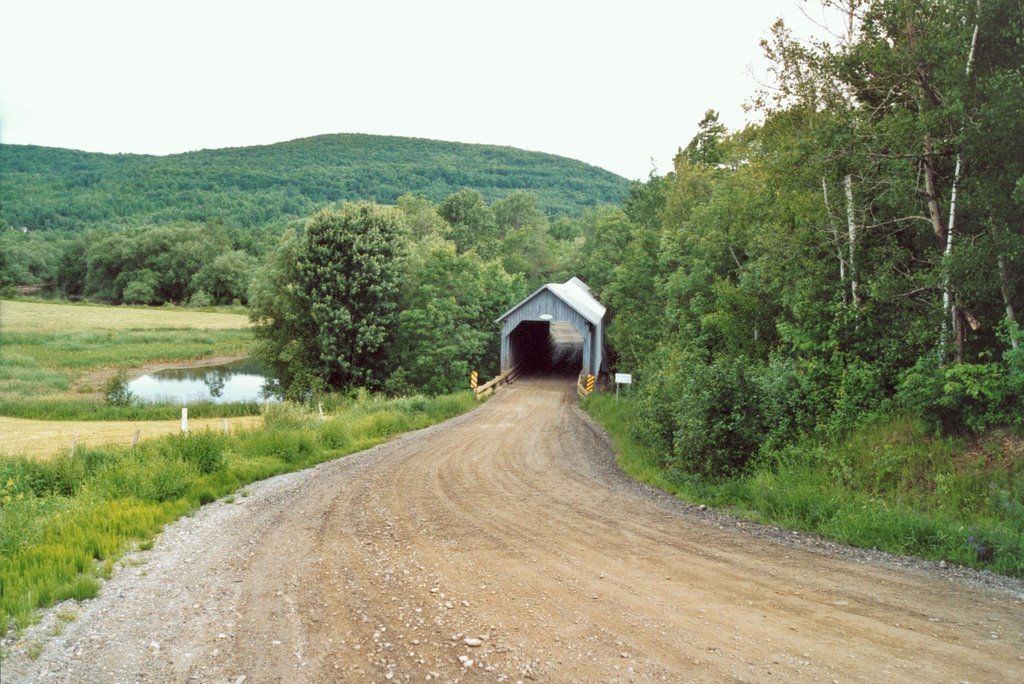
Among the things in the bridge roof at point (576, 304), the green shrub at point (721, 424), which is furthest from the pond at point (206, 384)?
the green shrub at point (721, 424)

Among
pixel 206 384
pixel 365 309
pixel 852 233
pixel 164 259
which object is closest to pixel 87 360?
pixel 206 384

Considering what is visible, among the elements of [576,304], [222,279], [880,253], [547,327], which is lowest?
[547,327]

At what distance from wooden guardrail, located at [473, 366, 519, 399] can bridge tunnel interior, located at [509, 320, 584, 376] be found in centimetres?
76

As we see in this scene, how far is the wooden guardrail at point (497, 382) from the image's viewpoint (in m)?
31.4

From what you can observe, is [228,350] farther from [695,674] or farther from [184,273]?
[695,674]

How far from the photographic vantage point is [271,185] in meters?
193

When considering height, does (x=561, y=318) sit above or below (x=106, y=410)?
above

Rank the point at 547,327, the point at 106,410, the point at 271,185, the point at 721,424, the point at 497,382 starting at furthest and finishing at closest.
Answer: the point at 271,185 → the point at 547,327 → the point at 497,382 → the point at 106,410 → the point at 721,424

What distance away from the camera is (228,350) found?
64625mm

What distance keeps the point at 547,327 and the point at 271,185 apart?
172 meters

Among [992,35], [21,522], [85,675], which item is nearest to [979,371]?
[992,35]

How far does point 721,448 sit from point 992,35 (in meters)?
8.76

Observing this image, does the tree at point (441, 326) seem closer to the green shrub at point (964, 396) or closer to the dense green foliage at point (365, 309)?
the dense green foliage at point (365, 309)

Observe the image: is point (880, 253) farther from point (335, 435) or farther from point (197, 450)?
A: point (197, 450)
